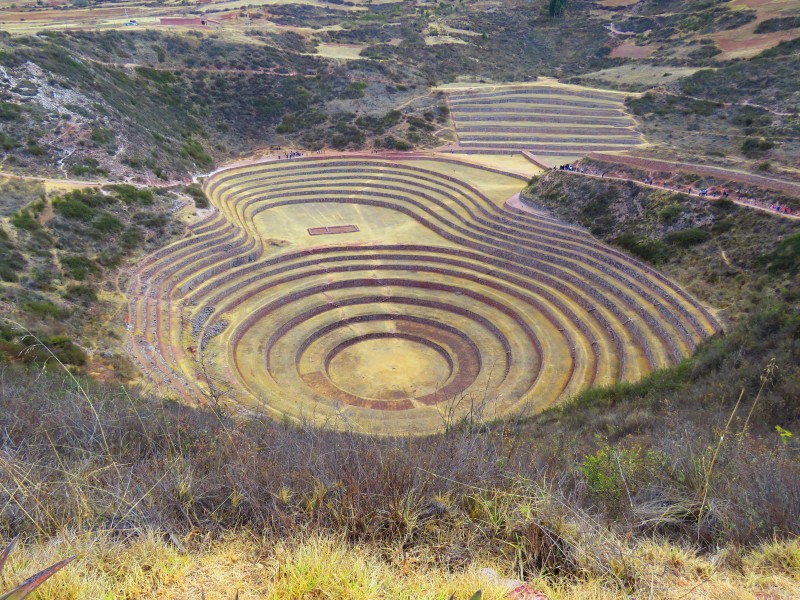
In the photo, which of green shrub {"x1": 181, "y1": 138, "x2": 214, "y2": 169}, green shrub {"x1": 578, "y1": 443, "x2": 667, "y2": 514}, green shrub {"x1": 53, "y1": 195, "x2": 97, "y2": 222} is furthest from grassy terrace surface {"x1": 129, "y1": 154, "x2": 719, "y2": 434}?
green shrub {"x1": 578, "y1": 443, "x2": 667, "y2": 514}

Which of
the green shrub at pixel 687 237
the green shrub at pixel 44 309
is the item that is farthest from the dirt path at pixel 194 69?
the green shrub at pixel 687 237

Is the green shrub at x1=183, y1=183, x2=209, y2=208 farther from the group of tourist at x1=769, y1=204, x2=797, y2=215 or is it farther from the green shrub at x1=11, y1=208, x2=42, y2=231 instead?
the group of tourist at x1=769, y1=204, x2=797, y2=215

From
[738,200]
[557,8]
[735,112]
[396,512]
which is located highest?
[557,8]

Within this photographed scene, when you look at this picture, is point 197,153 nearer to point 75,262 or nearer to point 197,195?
point 197,195

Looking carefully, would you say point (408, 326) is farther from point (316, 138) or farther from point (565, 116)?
point (565, 116)

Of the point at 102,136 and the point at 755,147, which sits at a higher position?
the point at 102,136

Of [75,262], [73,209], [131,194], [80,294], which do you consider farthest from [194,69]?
[80,294]
